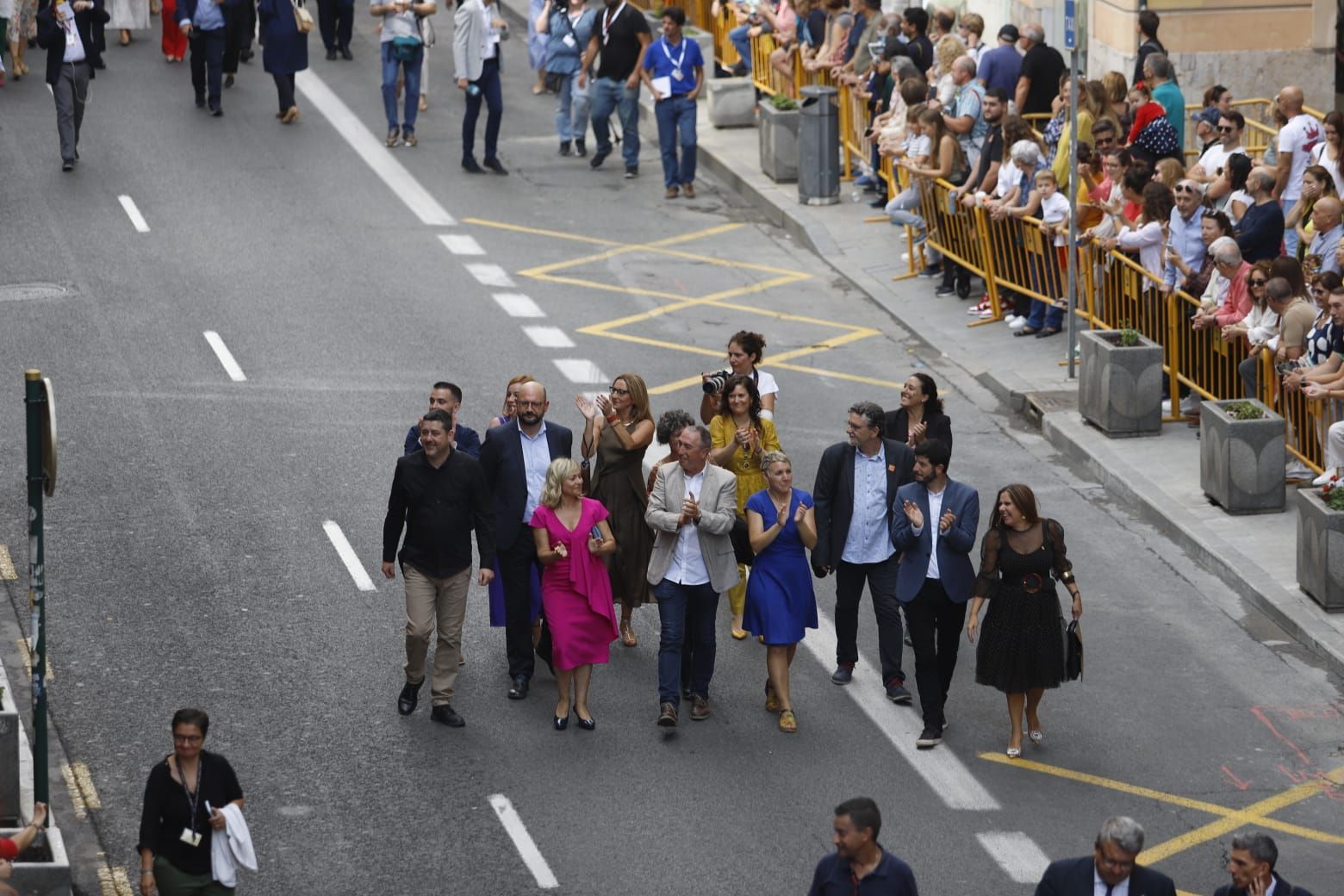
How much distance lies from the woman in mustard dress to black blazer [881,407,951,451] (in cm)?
67

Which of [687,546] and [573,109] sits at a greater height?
[573,109]

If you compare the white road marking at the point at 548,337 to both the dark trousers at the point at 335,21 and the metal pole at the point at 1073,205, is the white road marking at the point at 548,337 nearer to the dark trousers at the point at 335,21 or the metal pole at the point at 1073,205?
the metal pole at the point at 1073,205

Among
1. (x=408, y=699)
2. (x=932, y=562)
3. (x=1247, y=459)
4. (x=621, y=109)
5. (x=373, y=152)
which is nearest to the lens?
(x=932, y=562)

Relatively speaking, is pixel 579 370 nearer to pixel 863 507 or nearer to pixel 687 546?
pixel 863 507

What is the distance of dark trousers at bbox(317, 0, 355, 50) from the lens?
31422mm

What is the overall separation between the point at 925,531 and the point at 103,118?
1780cm

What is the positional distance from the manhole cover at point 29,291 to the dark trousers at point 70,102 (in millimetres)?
3778

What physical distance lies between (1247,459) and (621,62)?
11836mm

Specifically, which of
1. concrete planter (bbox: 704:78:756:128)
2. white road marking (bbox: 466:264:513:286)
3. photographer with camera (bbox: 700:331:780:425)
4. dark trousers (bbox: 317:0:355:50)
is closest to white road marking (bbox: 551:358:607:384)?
white road marking (bbox: 466:264:513:286)

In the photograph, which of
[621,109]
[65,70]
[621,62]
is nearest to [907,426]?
[621,109]

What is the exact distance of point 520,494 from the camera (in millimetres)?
12805

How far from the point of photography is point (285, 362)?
62.5 ft

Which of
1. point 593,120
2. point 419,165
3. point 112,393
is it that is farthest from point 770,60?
point 112,393

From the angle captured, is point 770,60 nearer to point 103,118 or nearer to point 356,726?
point 103,118
